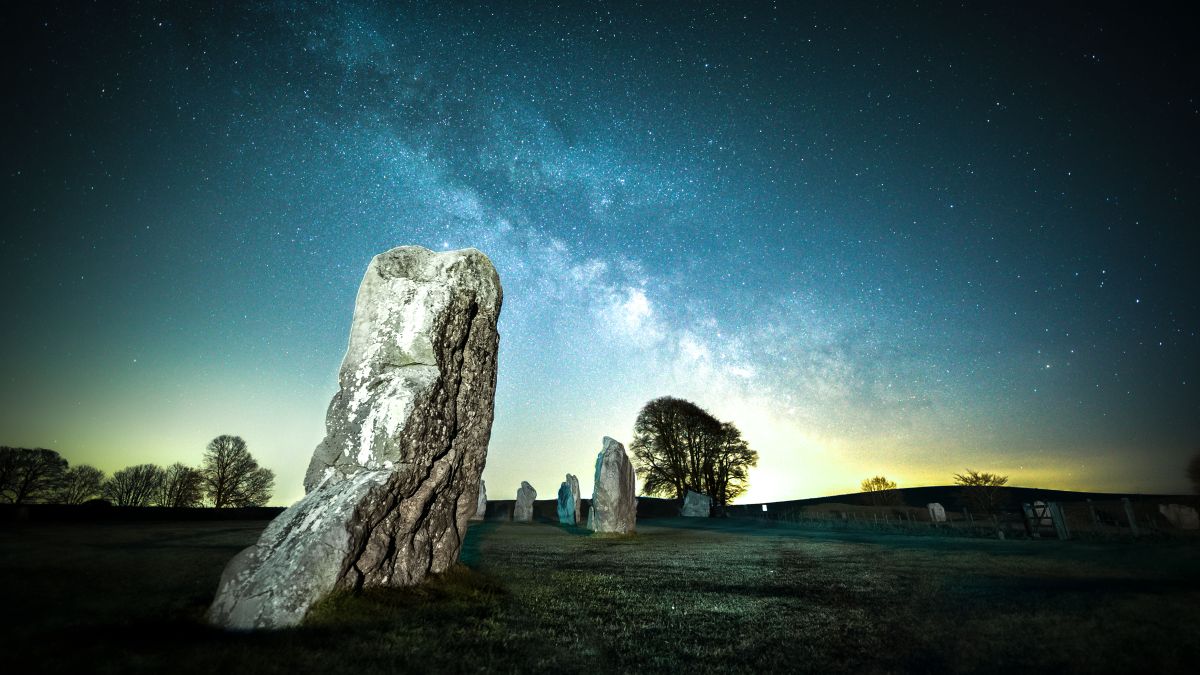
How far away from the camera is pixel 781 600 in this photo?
272 inches

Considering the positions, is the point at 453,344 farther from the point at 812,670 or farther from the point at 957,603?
the point at 957,603

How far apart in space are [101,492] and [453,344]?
4754 centimetres

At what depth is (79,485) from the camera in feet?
115

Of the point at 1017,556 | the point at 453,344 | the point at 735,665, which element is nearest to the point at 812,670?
the point at 735,665

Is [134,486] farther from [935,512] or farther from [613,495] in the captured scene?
[935,512]

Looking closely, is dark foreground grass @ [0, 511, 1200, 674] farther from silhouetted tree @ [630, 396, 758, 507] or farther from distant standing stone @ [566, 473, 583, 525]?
silhouetted tree @ [630, 396, 758, 507]

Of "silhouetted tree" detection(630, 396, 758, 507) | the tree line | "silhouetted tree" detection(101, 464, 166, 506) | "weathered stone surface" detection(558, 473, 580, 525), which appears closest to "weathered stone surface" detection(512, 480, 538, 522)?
"weathered stone surface" detection(558, 473, 580, 525)

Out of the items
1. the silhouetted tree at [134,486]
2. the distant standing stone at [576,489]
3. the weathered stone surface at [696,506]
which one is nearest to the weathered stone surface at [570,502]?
the distant standing stone at [576,489]

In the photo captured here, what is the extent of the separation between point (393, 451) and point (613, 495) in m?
15.6

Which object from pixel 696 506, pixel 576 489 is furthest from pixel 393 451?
pixel 696 506

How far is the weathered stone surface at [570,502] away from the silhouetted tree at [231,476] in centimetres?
2684

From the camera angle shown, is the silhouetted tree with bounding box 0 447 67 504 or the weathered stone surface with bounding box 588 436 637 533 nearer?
the weathered stone surface with bounding box 588 436 637 533

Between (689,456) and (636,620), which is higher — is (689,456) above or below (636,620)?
above

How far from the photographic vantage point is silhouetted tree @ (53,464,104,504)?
110 ft
